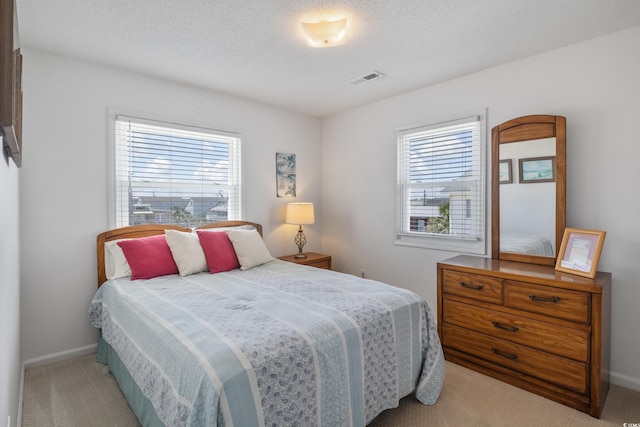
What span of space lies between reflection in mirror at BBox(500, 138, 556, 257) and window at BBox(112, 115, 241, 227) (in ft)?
8.62

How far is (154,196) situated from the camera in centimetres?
320

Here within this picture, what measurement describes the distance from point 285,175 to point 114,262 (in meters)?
2.07

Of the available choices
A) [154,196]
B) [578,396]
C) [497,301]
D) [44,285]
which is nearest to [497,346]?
[497,301]

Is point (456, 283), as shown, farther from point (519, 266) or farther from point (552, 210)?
point (552, 210)

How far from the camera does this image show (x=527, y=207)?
2.68 meters

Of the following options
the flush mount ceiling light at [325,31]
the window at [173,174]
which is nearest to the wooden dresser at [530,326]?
the flush mount ceiling light at [325,31]

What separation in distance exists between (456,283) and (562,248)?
76 cm

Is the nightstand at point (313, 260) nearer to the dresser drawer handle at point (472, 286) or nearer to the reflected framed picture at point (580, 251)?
the dresser drawer handle at point (472, 286)

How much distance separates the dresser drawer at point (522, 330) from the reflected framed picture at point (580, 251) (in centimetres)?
42

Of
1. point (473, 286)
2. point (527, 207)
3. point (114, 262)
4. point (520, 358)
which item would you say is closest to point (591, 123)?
point (527, 207)

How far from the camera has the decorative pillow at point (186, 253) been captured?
9.05 feet

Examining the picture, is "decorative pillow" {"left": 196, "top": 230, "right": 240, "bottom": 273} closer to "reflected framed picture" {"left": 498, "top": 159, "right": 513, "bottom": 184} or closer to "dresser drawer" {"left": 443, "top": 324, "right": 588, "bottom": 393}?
"dresser drawer" {"left": 443, "top": 324, "right": 588, "bottom": 393}

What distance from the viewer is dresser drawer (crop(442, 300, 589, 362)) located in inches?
82.2

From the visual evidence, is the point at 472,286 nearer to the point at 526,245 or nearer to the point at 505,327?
the point at 505,327
